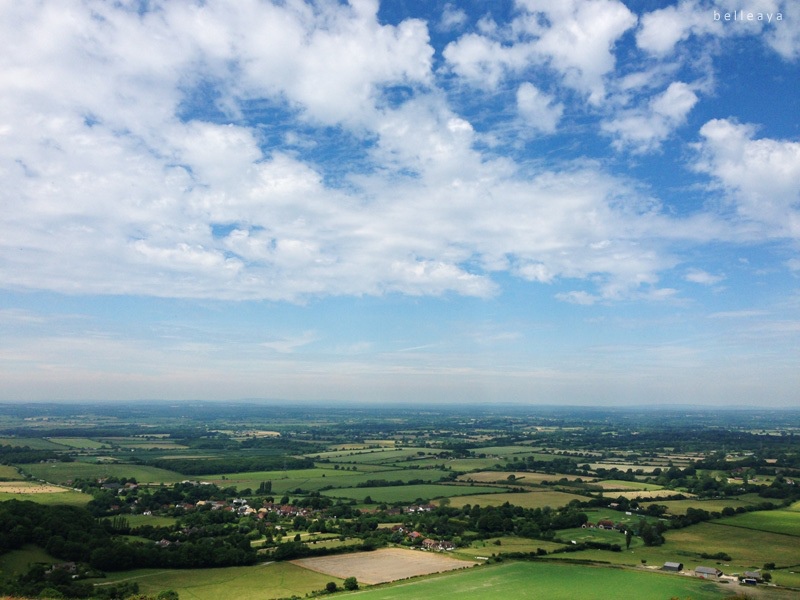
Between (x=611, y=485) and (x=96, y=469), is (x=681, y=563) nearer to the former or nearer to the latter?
(x=611, y=485)

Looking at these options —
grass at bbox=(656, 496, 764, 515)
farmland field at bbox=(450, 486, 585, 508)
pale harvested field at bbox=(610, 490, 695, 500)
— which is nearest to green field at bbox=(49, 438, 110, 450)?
farmland field at bbox=(450, 486, 585, 508)

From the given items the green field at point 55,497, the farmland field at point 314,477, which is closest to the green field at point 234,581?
the green field at point 55,497

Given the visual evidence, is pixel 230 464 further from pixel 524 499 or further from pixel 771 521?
pixel 771 521

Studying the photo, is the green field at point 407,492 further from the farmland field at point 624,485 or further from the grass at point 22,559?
the grass at point 22,559

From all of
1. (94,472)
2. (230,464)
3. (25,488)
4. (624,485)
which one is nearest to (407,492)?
(624,485)

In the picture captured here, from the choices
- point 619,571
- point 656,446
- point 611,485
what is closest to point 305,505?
point 619,571

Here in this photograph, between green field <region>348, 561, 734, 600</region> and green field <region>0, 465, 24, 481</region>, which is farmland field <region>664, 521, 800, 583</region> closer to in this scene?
green field <region>348, 561, 734, 600</region>
